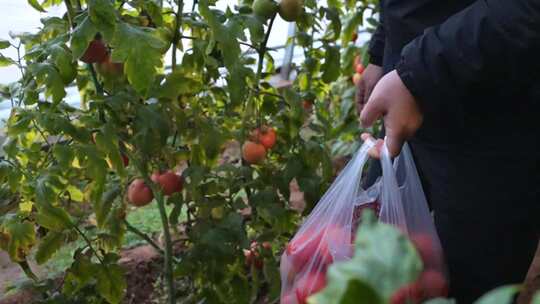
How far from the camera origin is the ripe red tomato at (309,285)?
98 centimetres

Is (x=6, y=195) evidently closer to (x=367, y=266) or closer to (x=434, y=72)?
(x=434, y=72)

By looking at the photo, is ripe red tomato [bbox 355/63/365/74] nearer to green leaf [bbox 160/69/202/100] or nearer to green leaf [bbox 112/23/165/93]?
green leaf [bbox 160/69/202/100]

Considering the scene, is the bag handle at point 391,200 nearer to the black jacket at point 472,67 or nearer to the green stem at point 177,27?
the black jacket at point 472,67

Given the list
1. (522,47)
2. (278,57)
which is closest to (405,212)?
(522,47)

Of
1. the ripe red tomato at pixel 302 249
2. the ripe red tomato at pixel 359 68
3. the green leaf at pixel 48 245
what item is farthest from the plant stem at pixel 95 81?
the ripe red tomato at pixel 359 68

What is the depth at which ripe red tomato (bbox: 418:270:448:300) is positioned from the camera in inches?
38.7

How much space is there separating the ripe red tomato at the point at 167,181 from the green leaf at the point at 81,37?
478 mm

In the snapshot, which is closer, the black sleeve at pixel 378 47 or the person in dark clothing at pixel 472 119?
the person in dark clothing at pixel 472 119

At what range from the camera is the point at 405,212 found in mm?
1165

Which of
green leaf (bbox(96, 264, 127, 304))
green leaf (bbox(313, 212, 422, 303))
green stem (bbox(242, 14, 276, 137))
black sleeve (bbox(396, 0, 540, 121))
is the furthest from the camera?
green stem (bbox(242, 14, 276, 137))

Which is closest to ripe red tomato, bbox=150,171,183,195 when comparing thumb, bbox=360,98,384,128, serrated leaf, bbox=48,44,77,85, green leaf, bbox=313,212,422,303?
serrated leaf, bbox=48,44,77,85

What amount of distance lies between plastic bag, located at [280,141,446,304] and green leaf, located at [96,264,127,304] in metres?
0.49

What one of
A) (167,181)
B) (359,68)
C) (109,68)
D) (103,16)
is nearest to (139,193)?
(167,181)

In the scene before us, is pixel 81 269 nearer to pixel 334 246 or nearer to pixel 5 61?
pixel 5 61
